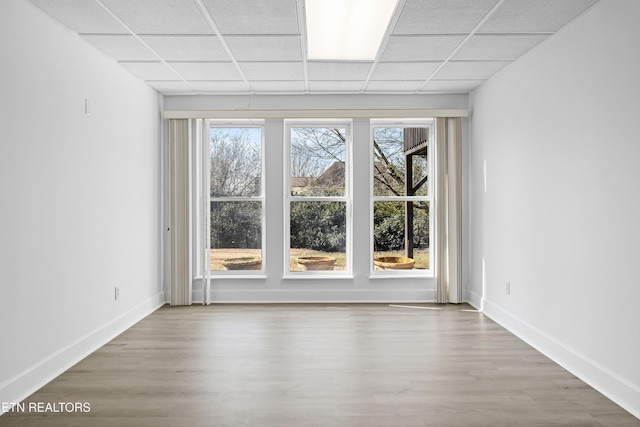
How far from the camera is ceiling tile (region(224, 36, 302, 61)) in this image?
12.0 feet

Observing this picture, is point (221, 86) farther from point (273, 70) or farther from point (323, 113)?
point (323, 113)

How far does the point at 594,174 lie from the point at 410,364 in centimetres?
182

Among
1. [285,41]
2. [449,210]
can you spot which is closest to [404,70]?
[285,41]

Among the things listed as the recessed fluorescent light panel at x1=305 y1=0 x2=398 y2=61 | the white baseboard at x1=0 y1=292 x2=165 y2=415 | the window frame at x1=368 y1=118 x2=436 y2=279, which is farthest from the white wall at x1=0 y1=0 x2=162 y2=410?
the window frame at x1=368 y1=118 x2=436 y2=279

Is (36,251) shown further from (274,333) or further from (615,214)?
(615,214)

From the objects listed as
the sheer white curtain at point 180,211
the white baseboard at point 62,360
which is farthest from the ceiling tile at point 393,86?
the white baseboard at point 62,360

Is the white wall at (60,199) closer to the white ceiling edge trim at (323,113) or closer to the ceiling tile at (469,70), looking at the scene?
the white ceiling edge trim at (323,113)

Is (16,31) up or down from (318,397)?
up

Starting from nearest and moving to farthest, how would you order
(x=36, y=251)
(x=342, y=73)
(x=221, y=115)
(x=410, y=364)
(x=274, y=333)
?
(x=36, y=251) → (x=410, y=364) → (x=274, y=333) → (x=342, y=73) → (x=221, y=115)

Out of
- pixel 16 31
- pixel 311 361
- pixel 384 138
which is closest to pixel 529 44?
pixel 384 138

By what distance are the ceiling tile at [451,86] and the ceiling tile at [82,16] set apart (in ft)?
10.3

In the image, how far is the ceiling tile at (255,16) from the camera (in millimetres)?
3031

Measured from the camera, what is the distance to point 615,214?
112 inches

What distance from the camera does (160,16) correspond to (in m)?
3.21
